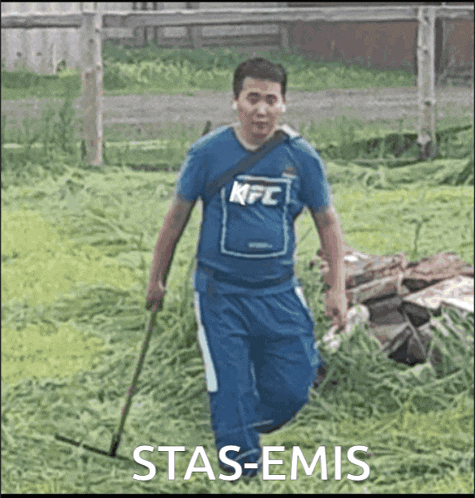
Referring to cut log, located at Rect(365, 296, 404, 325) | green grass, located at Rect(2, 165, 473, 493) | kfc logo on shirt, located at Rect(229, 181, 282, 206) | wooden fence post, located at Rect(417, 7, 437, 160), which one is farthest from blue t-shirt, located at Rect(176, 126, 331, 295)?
wooden fence post, located at Rect(417, 7, 437, 160)

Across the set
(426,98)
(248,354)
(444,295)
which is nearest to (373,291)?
(444,295)

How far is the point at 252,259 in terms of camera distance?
11.1 feet

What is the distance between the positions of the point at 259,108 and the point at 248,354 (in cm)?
97

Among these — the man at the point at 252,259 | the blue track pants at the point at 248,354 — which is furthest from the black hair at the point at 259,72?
the blue track pants at the point at 248,354

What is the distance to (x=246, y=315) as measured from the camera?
3.46m

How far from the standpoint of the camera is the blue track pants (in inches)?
136

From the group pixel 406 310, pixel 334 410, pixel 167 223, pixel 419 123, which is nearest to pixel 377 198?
pixel 419 123

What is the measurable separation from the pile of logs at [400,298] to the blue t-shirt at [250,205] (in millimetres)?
1171

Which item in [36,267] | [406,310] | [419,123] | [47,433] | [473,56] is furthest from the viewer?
[473,56]

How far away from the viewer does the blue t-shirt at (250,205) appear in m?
3.31

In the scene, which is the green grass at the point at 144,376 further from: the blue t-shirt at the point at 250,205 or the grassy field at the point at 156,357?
the blue t-shirt at the point at 250,205

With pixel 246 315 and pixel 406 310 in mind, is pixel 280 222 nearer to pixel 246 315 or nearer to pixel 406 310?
pixel 246 315

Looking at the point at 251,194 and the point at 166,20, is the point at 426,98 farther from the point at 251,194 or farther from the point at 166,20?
the point at 251,194

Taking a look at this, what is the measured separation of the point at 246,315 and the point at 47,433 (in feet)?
4.76
